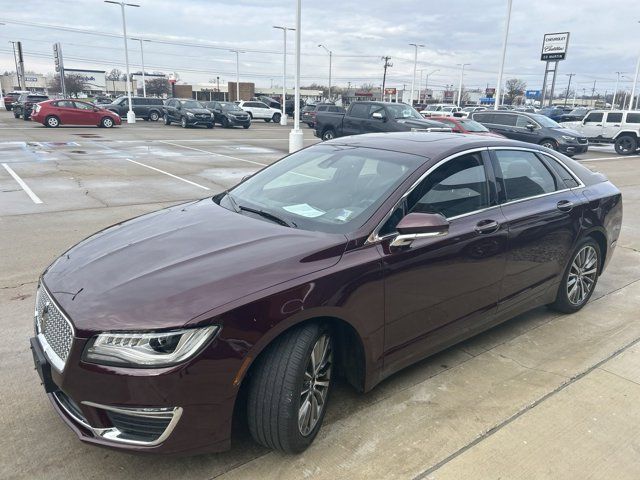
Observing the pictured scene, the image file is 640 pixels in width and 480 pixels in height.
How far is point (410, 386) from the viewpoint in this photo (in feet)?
11.1

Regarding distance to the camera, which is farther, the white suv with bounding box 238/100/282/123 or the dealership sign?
the dealership sign

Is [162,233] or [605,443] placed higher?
[162,233]

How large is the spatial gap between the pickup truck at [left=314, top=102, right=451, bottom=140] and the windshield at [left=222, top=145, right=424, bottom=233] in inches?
488

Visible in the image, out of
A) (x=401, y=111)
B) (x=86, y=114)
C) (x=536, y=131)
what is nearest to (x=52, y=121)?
(x=86, y=114)

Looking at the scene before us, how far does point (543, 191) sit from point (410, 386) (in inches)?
78.2

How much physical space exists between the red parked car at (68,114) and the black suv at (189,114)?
4102mm

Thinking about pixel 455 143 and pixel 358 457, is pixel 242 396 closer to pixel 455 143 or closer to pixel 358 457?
pixel 358 457

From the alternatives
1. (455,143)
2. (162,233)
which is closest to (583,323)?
(455,143)

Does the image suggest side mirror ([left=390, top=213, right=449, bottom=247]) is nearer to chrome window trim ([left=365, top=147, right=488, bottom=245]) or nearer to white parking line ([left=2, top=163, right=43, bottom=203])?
chrome window trim ([left=365, top=147, right=488, bottom=245])

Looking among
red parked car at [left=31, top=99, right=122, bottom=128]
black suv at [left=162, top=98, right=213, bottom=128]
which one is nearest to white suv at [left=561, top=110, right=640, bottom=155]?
black suv at [left=162, top=98, right=213, bottom=128]

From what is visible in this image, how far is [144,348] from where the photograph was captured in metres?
2.17

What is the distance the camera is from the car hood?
2246 mm

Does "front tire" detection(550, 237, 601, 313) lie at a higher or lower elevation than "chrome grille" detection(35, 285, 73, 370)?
lower

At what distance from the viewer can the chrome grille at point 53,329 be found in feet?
7.58
